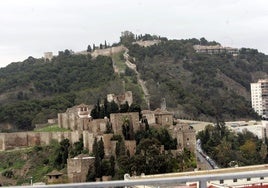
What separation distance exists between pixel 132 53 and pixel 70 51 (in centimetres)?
1876

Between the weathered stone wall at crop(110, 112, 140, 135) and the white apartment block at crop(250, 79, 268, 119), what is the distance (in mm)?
49162

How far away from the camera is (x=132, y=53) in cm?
6769

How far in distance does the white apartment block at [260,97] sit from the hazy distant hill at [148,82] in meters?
1.55

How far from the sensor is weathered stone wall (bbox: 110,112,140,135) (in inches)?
1040

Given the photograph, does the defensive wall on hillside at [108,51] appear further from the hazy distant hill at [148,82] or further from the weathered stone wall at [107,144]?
the weathered stone wall at [107,144]

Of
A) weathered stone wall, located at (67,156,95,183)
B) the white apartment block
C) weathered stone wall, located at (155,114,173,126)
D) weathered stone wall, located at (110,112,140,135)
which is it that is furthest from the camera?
the white apartment block

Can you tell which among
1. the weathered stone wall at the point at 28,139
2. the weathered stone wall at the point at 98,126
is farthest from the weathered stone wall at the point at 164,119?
the weathered stone wall at the point at 28,139

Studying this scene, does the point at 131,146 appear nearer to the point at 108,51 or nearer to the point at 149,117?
the point at 149,117

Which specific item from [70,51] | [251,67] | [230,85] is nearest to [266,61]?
[251,67]

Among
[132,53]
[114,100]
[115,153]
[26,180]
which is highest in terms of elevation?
[132,53]

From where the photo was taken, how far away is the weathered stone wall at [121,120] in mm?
26406

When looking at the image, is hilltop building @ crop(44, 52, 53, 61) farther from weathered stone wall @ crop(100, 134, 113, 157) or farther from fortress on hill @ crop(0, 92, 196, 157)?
weathered stone wall @ crop(100, 134, 113, 157)

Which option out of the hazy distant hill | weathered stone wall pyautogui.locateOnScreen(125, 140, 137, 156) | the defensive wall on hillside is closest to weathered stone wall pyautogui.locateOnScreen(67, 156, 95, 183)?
weathered stone wall pyautogui.locateOnScreen(125, 140, 137, 156)

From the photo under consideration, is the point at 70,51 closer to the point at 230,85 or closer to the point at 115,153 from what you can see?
the point at 230,85
